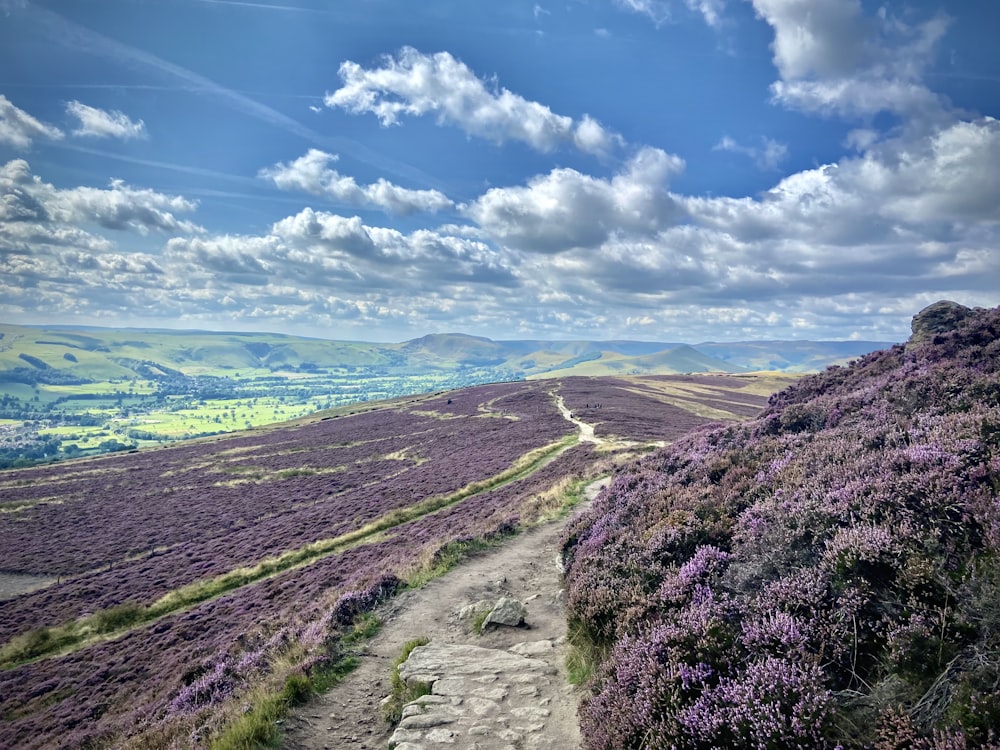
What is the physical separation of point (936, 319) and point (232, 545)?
51719mm

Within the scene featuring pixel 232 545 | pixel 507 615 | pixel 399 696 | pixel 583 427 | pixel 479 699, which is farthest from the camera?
pixel 583 427

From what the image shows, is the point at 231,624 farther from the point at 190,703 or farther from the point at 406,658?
the point at 406,658

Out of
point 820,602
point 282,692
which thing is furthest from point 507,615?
point 820,602

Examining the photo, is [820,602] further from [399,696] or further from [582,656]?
[399,696]

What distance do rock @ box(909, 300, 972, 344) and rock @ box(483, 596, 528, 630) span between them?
25240 millimetres

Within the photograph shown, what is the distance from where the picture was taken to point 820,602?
612cm


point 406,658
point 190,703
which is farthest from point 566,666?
point 190,703

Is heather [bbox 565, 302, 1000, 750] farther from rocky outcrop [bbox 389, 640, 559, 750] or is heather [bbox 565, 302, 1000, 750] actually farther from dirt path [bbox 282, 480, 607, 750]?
rocky outcrop [bbox 389, 640, 559, 750]

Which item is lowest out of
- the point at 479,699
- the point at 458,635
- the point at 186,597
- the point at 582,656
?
the point at 186,597

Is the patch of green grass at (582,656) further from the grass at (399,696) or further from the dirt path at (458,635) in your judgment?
the grass at (399,696)

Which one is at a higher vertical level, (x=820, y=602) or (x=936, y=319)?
(x=936, y=319)

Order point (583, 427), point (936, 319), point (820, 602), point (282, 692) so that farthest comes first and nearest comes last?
point (583, 427)
point (936, 319)
point (282, 692)
point (820, 602)

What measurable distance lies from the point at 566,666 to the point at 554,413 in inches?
2753

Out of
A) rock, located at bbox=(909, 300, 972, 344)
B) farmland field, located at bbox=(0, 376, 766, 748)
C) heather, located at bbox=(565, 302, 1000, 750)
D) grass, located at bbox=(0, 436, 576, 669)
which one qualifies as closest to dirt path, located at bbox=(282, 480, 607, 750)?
heather, located at bbox=(565, 302, 1000, 750)
